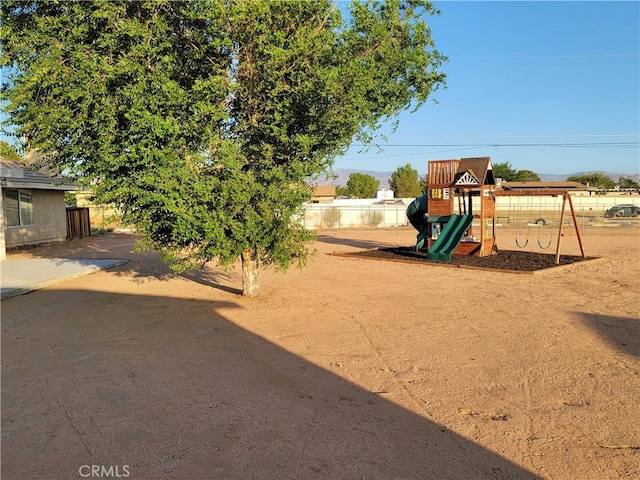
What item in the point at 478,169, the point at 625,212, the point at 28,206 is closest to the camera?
the point at 478,169

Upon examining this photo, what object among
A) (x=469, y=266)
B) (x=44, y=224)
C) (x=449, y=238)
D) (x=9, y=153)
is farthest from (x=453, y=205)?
(x=44, y=224)

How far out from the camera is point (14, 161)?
23.9 m

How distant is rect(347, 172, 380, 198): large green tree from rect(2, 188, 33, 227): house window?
81.4 meters

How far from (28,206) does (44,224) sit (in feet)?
5.28

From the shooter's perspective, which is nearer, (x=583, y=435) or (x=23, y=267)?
(x=583, y=435)

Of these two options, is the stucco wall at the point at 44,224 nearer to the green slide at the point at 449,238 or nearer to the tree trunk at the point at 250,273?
the tree trunk at the point at 250,273

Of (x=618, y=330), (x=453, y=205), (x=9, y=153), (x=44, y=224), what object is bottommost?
(x=618, y=330)

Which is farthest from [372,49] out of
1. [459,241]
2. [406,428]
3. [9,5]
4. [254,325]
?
[459,241]

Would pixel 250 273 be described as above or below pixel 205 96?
below

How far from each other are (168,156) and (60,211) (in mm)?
21001

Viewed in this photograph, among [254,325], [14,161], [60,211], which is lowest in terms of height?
[254,325]

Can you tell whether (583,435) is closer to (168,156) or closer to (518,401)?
(518,401)

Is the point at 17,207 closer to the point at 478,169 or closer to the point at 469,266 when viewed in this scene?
the point at 469,266

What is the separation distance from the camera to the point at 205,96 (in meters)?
8.74
